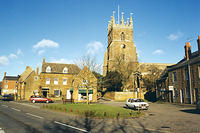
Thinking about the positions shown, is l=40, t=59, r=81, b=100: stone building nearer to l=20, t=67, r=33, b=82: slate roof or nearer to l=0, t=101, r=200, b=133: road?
l=20, t=67, r=33, b=82: slate roof

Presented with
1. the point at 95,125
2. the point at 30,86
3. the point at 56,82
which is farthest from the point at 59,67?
the point at 95,125

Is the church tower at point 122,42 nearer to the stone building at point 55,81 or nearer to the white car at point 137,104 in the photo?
the stone building at point 55,81

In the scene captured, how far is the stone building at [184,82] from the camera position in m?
26.2

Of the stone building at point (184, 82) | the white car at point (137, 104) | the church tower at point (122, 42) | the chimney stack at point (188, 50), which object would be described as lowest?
the white car at point (137, 104)

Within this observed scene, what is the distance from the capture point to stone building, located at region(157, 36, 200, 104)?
26172 mm

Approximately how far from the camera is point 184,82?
28828 mm

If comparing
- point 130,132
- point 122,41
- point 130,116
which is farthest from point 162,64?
point 130,132

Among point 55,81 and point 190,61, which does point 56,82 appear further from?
point 190,61

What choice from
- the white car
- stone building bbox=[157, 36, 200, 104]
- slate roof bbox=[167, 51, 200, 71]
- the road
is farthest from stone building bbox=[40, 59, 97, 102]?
the road

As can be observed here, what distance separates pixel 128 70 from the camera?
159 ft

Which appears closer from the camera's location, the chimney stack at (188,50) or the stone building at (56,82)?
the chimney stack at (188,50)

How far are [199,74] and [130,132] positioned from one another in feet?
70.9

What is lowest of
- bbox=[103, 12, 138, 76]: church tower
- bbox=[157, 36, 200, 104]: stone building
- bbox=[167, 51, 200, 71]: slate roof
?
bbox=[157, 36, 200, 104]: stone building

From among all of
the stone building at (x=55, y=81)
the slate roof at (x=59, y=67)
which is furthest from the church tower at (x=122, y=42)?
the stone building at (x=55, y=81)
